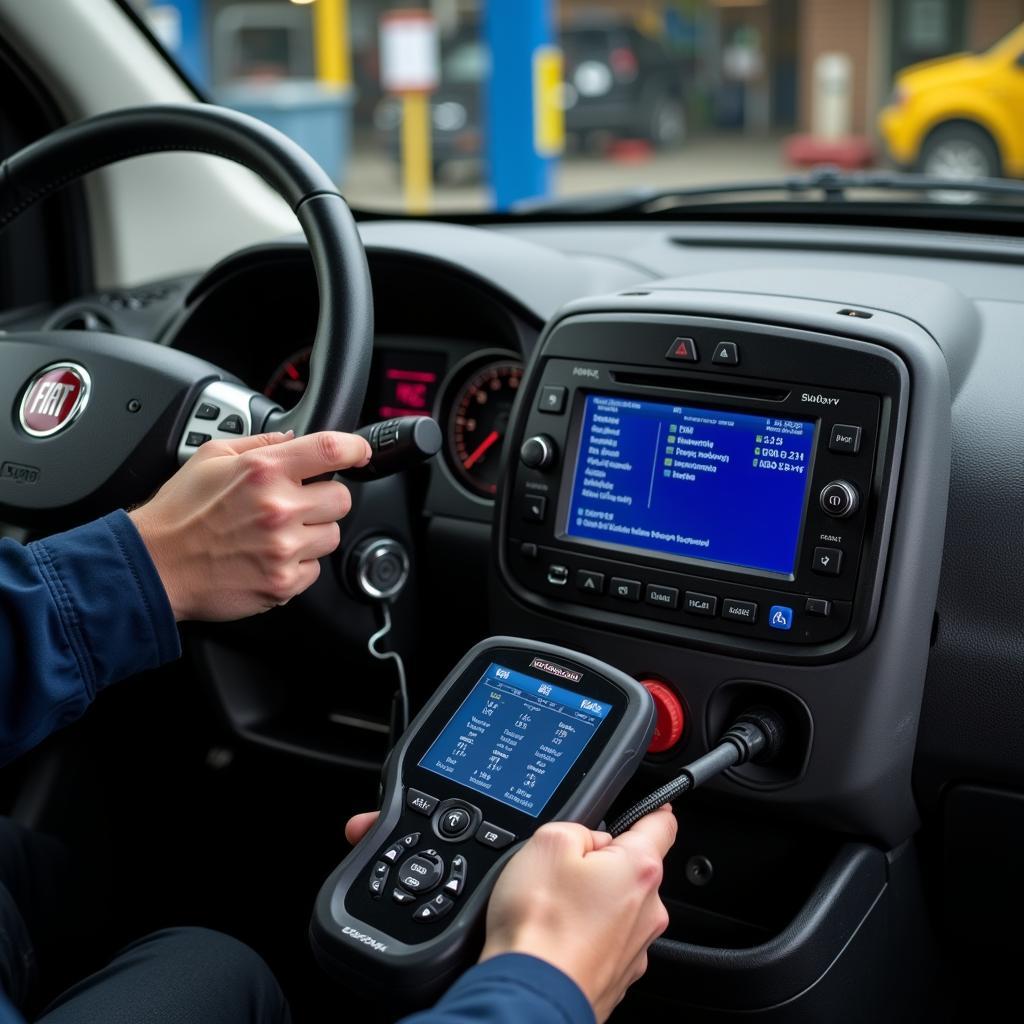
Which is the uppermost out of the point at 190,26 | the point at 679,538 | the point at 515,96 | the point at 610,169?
the point at 190,26

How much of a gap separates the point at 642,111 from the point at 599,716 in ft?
42.7

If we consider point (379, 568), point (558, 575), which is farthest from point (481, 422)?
point (558, 575)

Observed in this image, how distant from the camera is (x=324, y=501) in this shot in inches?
47.7

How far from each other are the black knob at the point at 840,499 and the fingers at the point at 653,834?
39 centimetres

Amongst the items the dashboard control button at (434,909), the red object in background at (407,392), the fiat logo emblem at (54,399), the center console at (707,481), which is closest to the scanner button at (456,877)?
Result: the dashboard control button at (434,909)

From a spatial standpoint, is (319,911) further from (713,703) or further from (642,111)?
(642,111)

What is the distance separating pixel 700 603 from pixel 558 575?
0.60ft

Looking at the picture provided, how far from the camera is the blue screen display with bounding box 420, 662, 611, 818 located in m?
1.21

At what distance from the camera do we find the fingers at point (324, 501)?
120 cm

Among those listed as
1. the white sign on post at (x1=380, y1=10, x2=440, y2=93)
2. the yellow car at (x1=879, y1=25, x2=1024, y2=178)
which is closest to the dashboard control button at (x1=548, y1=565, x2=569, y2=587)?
the yellow car at (x1=879, y1=25, x2=1024, y2=178)

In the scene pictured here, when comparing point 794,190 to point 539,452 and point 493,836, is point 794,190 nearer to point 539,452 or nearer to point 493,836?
point 539,452

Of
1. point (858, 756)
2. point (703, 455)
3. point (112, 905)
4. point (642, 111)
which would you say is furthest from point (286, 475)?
point (642, 111)

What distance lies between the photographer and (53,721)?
1.15 m

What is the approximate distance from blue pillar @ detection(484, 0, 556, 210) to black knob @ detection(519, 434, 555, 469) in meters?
5.48
